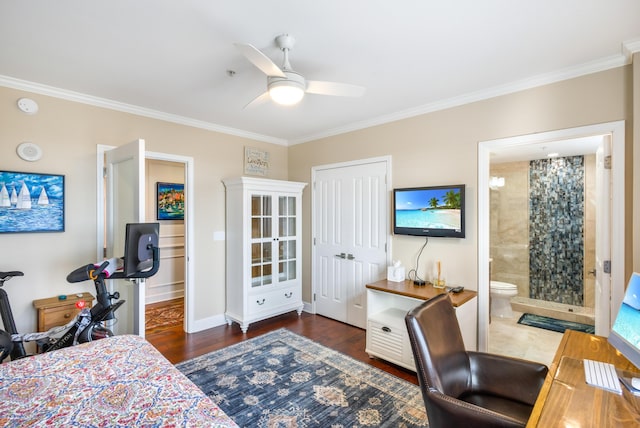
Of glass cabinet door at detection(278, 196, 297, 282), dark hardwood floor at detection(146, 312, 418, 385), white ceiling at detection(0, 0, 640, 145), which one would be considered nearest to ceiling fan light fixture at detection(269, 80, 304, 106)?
white ceiling at detection(0, 0, 640, 145)

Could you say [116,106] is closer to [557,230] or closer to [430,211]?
[430,211]

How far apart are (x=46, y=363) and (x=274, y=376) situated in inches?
63.6

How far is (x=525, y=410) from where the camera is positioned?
4.96 feet

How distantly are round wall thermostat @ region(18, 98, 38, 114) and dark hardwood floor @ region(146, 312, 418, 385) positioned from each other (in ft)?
8.12

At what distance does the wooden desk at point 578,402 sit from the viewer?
100cm

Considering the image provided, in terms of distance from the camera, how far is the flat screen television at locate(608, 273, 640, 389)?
1.30 m

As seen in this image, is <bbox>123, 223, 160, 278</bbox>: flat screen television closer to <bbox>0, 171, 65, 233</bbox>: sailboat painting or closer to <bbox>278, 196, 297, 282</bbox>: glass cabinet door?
<bbox>0, 171, 65, 233</bbox>: sailboat painting

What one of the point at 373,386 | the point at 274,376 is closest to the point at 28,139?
Answer: the point at 274,376

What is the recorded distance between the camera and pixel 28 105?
2.59m

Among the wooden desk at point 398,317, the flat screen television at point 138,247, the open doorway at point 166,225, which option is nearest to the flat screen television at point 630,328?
the wooden desk at point 398,317

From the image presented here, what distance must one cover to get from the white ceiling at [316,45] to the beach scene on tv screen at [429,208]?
2.98 feet

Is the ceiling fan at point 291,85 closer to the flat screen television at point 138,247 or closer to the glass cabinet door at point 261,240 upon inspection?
the flat screen television at point 138,247

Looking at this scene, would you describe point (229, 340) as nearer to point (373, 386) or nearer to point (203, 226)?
point (203, 226)

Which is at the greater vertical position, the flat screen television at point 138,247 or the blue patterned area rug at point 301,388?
the flat screen television at point 138,247
